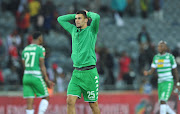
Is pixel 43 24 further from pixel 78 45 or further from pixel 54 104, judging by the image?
pixel 78 45

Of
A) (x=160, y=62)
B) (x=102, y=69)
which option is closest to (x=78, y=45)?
(x=160, y=62)

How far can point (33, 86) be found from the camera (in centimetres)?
1066

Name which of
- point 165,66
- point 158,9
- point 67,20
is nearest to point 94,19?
point 67,20

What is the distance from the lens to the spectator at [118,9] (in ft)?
66.7

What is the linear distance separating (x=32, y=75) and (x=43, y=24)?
26.9ft

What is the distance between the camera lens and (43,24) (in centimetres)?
1858

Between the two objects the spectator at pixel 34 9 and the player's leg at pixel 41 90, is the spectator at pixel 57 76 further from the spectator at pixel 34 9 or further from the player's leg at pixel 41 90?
the player's leg at pixel 41 90

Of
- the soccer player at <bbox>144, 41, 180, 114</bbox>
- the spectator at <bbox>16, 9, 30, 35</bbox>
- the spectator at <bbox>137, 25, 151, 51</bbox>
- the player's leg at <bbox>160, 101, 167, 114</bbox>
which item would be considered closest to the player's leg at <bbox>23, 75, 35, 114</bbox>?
the soccer player at <bbox>144, 41, 180, 114</bbox>

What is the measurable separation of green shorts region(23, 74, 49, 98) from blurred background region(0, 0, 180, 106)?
15.4 feet

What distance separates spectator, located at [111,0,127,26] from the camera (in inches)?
800

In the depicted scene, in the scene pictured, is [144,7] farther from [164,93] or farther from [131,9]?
[164,93]

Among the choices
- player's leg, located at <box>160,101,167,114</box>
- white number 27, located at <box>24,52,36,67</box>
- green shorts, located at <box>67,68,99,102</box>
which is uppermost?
white number 27, located at <box>24,52,36,67</box>

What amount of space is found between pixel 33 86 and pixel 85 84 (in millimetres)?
2530

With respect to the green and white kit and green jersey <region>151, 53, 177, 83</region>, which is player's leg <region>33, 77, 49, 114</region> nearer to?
the green and white kit
